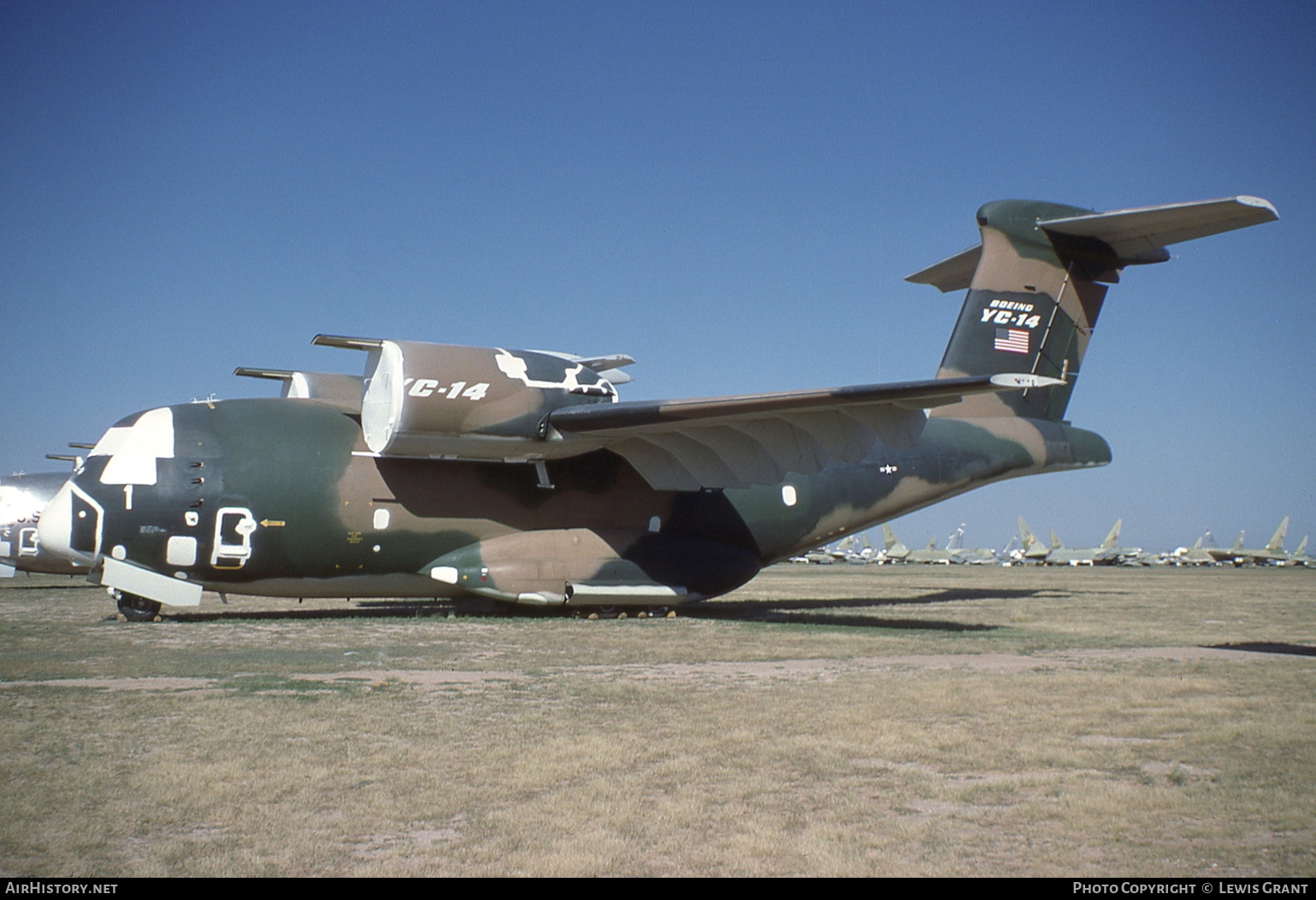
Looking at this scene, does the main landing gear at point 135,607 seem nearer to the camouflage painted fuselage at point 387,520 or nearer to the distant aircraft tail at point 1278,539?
the camouflage painted fuselage at point 387,520

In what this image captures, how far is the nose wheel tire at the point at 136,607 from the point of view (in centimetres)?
1521

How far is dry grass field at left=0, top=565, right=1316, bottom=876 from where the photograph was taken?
14.9 feet

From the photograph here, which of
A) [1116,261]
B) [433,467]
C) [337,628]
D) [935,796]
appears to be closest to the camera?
[935,796]

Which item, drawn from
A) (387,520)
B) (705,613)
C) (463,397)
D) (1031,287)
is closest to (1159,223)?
(1031,287)

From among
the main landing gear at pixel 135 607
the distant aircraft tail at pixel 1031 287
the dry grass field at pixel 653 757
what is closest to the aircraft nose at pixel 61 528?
the main landing gear at pixel 135 607

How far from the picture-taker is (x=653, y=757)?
633 cm

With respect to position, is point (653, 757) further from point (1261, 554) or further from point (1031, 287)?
point (1261, 554)

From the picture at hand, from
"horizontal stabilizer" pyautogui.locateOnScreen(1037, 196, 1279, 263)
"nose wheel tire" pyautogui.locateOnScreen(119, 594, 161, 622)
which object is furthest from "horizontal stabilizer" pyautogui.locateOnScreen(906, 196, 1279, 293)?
"nose wheel tire" pyautogui.locateOnScreen(119, 594, 161, 622)

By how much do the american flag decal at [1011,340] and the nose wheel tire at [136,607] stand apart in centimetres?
1510

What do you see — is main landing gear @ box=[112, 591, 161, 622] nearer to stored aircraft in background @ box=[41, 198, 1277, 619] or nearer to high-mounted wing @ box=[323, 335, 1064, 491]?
stored aircraft in background @ box=[41, 198, 1277, 619]

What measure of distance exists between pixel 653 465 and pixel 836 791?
35.2ft

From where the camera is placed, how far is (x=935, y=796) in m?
5.45
